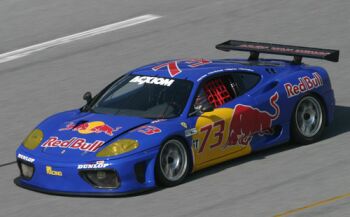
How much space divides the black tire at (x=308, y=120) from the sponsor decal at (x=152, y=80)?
168 centimetres

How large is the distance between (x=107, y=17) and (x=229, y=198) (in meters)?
9.11

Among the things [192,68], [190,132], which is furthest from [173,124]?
[192,68]

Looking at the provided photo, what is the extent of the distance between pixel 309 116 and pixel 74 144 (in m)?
3.27

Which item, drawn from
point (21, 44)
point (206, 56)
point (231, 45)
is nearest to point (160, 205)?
point (231, 45)

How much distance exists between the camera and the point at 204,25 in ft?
59.6

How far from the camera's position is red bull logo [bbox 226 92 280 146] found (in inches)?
453

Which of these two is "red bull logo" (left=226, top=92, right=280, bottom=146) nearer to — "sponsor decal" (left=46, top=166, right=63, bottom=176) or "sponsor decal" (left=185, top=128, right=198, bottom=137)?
"sponsor decal" (left=185, top=128, right=198, bottom=137)

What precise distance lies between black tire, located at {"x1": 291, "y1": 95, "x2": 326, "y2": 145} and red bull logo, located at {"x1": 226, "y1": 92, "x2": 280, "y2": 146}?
41 cm

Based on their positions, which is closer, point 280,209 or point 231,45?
point 280,209

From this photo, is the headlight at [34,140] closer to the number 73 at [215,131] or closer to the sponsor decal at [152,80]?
the sponsor decal at [152,80]

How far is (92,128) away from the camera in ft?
36.1

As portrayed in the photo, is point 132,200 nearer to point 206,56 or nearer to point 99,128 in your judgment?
point 99,128

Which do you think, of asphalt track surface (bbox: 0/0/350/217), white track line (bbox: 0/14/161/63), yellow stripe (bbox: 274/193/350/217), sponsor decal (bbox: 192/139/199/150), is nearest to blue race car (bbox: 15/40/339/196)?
sponsor decal (bbox: 192/139/199/150)

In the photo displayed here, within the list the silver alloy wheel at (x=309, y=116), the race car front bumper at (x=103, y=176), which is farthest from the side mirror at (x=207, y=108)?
the silver alloy wheel at (x=309, y=116)
